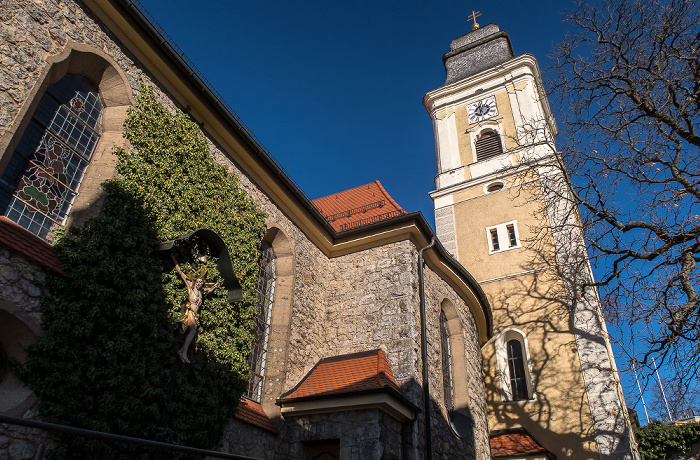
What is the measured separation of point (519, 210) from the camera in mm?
17078

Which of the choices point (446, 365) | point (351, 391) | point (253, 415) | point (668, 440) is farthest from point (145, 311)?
point (668, 440)

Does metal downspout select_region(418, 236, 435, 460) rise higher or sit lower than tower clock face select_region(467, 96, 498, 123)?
lower

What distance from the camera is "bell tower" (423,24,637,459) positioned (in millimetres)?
13086

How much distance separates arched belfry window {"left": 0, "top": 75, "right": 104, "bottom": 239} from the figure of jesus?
1494 millimetres

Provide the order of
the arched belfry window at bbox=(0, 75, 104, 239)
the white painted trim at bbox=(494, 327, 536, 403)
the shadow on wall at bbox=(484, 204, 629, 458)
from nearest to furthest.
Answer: the arched belfry window at bbox=(0, 75, 104, 239) → the shadow on wall at bbox=(484, 204, 629, 458) → the white painted trim at bbox=(494, 327, 536, 403)

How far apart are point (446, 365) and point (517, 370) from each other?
4504mm

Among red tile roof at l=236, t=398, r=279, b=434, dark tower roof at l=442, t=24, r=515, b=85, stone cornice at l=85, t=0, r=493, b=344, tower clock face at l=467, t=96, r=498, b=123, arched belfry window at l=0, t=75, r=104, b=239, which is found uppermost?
dark tower roof at l=442, t=24, r=515, b=85

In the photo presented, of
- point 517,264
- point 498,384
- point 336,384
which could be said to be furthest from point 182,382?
point 517,264

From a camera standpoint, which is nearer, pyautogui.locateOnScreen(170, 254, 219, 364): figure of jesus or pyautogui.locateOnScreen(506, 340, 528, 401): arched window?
pyautogui.locateOnScreen(170, 254, 219, 364): figure of jesus

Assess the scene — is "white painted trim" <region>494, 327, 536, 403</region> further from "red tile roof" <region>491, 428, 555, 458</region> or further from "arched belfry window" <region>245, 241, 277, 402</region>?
"arched belfry window" <region>245, 241, 277, 402</region>

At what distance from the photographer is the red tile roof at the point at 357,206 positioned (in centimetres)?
1198

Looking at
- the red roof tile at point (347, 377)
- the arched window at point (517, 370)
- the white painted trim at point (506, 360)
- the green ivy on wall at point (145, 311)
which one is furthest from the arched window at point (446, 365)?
the green ivy on wall at point (145, 311)

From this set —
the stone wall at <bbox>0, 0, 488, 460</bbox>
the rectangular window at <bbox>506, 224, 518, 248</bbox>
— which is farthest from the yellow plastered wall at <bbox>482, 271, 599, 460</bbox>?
the stone wall at <bbox>0, 0, 488, 460</bbox>

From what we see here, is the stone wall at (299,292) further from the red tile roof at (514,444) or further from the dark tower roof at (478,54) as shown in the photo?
the dark tower roof at (478,54)
